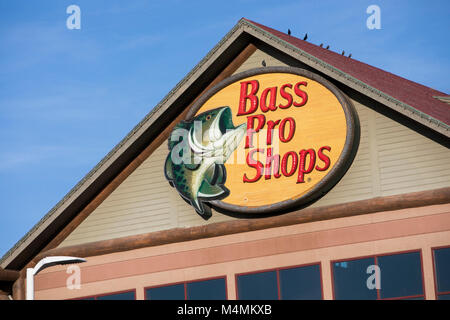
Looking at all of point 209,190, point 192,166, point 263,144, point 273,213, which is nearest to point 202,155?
point 192,166

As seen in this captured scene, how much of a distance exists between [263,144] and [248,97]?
2.04 m

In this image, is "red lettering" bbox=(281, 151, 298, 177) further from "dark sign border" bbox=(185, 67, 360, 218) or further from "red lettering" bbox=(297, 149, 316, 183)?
"dark sign border" bbox=(185, 67, 360, 218)

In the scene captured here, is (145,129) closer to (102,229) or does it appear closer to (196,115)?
(196,115)

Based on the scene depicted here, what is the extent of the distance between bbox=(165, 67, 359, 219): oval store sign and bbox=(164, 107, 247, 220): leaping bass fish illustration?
0.04 m

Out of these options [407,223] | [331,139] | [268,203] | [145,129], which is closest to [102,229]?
[145,129]

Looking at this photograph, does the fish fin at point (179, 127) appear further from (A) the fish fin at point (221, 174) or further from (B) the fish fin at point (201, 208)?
(B) the fish fin at point (201, 208)

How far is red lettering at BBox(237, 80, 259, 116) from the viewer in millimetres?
32281

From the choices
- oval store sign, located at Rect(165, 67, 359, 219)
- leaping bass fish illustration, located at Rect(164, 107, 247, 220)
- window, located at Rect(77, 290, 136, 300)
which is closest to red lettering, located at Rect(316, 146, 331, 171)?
oval store sign, located at Rect(165, 67, 359, 219)

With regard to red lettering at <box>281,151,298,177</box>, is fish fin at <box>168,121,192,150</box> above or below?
above

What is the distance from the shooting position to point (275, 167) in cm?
3109

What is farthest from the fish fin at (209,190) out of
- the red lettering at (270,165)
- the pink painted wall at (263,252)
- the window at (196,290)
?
the window at (196,290)

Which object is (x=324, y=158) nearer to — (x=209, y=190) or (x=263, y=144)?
(x=263, y=144)
